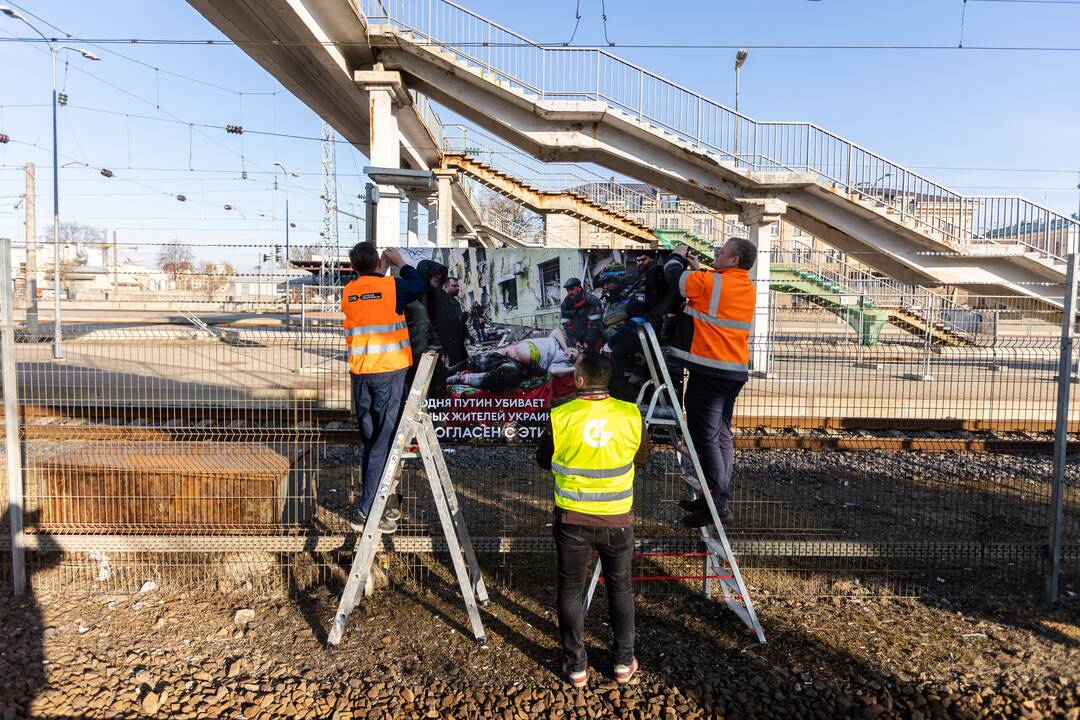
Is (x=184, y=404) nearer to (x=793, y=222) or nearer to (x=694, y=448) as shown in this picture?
(x=694, y=448)

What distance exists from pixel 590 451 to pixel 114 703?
9.81 ft

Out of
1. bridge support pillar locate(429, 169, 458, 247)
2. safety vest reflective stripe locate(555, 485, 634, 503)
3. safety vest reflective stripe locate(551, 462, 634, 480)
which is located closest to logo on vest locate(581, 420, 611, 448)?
safety vest reflective stripe locate(551, 462, 634, 480)

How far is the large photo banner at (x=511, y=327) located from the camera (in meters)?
6.76

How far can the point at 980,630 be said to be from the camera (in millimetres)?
4555

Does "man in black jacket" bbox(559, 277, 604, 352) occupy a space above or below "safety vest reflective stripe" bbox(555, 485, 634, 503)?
above

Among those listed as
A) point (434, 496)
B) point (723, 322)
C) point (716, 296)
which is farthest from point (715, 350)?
point (434, 496)

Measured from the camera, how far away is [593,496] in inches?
147

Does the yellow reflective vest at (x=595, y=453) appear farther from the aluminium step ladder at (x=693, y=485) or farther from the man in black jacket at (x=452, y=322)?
the man in black jacket at (x=452, y=322)

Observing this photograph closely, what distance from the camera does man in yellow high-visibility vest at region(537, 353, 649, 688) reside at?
3.73 meters

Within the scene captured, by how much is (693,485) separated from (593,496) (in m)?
1.16

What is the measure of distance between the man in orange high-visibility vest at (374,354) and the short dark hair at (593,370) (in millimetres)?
1858

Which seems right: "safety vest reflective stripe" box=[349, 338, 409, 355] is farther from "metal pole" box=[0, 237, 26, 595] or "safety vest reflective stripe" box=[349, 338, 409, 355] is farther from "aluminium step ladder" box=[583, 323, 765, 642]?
"metal pole" box=[0, 237, 26, 595]

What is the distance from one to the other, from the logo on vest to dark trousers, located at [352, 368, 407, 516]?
1.94 m

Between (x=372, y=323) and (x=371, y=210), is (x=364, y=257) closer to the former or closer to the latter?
(x=372, y=323)
